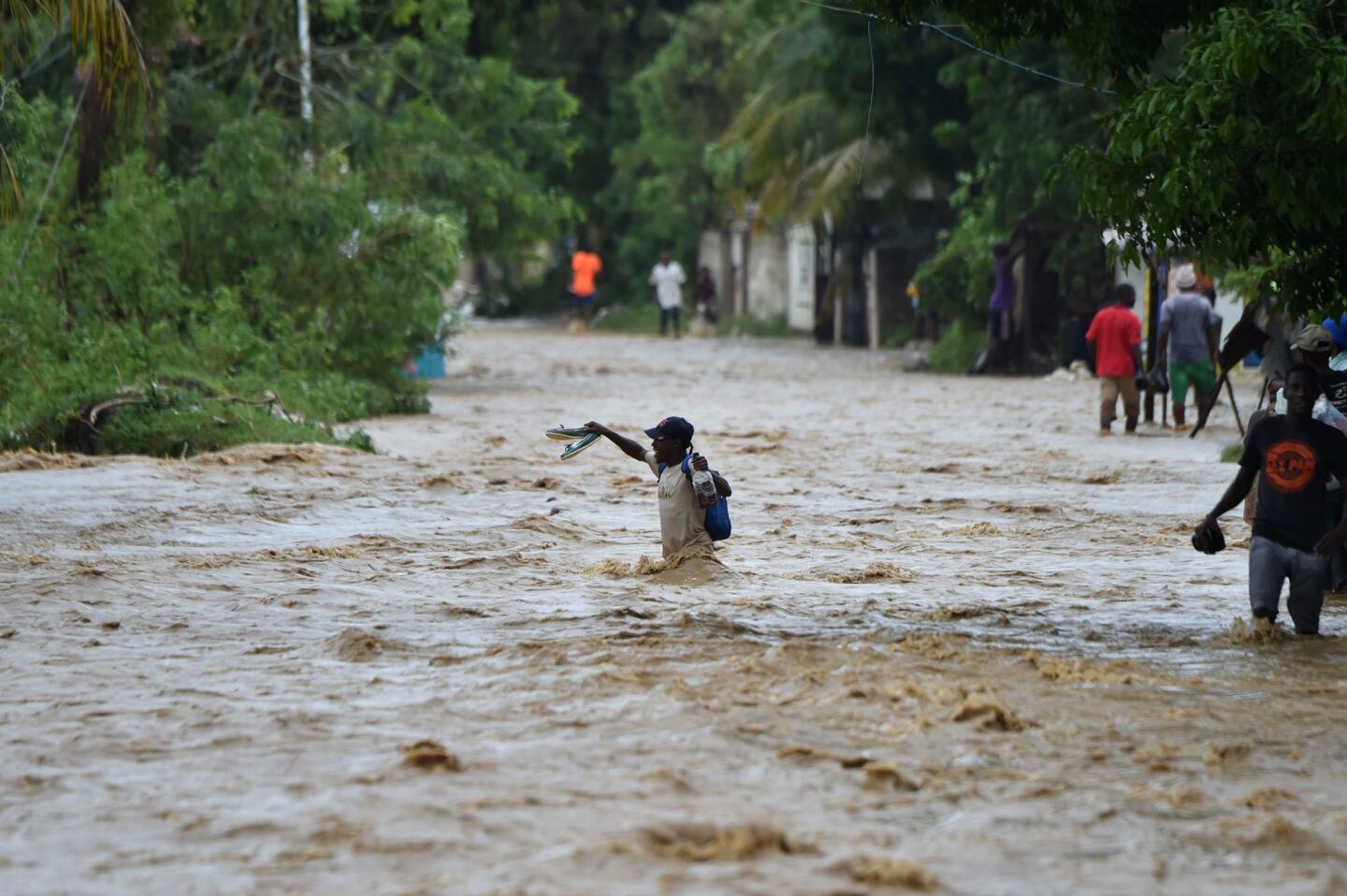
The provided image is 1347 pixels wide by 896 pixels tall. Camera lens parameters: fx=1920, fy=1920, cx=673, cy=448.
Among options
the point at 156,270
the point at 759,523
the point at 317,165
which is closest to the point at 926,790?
the point at 759,523

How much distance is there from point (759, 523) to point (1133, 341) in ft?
23.5

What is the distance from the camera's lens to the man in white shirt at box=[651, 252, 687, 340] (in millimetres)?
41594

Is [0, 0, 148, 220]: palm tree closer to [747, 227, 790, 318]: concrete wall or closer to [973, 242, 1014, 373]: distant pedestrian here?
[973, 242, 1014, 373]: distant pedestrian

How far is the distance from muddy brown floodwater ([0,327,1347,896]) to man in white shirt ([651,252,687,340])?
92.5 feet

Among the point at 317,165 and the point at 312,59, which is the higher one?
the point at 312,59

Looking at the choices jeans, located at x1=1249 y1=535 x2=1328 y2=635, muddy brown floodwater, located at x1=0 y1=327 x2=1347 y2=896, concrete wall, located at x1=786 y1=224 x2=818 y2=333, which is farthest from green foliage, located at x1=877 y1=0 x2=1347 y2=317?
concrete wall, located at x1=786 y1=224 x2=818 y2=333

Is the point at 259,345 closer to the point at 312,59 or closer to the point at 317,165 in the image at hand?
the point at 317,165

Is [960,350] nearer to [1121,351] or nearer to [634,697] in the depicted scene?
[1121,351]

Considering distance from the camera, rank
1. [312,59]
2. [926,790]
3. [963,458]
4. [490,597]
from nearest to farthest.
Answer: [926,790] → [490,597] → [963,458] → [312,59]

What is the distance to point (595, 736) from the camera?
6.23m

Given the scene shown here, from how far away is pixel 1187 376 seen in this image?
1808 centimetres

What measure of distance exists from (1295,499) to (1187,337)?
10.4 m

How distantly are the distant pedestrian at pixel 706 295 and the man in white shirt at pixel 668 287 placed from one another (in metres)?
0.86

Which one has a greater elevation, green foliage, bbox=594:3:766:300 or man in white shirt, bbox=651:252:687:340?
green foliage, bbox=594:3:766:300
